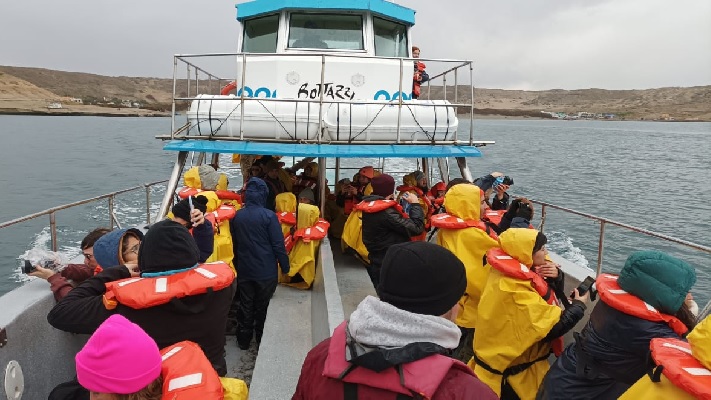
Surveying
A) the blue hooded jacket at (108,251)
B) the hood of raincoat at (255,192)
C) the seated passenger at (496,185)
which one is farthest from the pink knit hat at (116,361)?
the seated passenger at (496,185)

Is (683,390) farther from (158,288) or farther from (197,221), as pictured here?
(197,221)

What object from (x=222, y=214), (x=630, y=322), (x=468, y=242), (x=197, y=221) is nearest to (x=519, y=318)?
(x=630, y=322)

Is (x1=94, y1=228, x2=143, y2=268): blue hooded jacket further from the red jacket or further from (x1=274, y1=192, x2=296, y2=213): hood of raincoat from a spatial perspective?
(x1=274, y1=192, x2=296, y2=213): hood of raincoat

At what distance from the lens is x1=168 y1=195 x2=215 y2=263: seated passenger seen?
3.67 metres

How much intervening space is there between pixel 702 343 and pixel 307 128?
4.91m

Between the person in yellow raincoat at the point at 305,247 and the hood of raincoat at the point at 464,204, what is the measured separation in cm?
184

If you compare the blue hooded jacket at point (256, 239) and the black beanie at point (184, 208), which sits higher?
the black beanie at point (184, 208)

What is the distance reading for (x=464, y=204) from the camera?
4125 mm

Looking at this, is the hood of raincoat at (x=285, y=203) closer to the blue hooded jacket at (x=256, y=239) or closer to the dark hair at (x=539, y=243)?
the blue hooded jacket at (x=256, y=239)

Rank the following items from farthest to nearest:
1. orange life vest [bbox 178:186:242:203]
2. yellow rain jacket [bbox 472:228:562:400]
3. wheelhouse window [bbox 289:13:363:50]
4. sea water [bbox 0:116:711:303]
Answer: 1. sea water [bbox 0:116:711:303]
2. wheelhouse window [bbox 289:13:363:50]
3. orange life vest [bbox 178:186:242:203]
4. yellow rain jacket [bbox 472:228:562:400]

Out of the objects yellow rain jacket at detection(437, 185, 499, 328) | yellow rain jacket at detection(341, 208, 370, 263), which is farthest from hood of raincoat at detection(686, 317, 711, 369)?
yellow rain jacket at detection(341, 208, 370, 263)

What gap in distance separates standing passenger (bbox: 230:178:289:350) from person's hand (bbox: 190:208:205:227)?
103cm

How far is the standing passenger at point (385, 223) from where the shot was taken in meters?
4.93

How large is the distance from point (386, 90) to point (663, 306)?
522 cm
